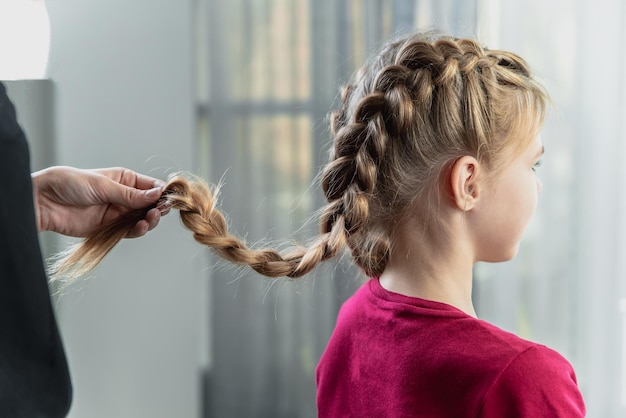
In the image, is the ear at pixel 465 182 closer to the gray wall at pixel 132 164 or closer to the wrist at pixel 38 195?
the wrist at pixel 38 195

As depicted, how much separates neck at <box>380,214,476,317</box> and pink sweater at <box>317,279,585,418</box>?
0.03 meters

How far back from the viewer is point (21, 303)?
0.73 metres

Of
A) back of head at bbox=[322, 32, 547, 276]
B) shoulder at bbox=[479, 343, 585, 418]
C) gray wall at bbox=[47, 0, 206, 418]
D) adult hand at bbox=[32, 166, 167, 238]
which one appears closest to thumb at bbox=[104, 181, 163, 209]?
adult hand at bbox=[32, 166, 167, 238]

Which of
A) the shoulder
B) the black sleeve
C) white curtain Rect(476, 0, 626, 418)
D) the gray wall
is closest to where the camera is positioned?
the black sleeve

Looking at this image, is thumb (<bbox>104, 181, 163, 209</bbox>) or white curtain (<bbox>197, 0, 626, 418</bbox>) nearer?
thumb (<bbox>104, 181, 163, 209</bbox>)

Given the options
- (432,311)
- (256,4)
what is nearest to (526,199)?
(432,311)

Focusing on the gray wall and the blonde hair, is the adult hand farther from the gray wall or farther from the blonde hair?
the gray wall

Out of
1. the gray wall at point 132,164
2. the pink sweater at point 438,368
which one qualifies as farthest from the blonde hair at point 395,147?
the gray wall at point 132,164

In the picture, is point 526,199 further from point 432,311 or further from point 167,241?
point 167,241

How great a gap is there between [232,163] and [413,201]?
148 cm

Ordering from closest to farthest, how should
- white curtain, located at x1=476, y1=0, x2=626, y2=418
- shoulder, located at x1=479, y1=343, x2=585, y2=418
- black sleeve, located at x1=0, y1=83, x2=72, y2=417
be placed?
black sleeve, located at x1=0, y1=83, x2=72, y2=417
shoulder, located at x1=479, y1=343, x2=585, y2=418
white curtain, located at x1=476, y1=0, x2=626, y2=418

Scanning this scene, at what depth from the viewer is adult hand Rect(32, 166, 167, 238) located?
101cm

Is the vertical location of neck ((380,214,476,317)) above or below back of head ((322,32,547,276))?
below

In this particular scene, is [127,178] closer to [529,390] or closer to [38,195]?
[38,195]
